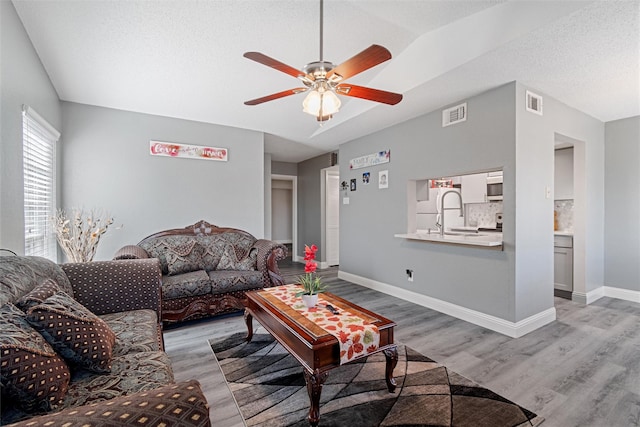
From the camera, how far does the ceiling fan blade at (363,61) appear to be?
5.43 feet

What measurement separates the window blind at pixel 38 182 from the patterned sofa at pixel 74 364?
1.11 meters

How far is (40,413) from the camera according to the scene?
95cm

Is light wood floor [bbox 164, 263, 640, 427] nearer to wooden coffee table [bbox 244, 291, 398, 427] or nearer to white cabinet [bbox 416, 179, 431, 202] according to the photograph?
wooden coffee table [bbox 244, 291, 398, 427]

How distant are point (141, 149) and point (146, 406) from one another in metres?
3.87

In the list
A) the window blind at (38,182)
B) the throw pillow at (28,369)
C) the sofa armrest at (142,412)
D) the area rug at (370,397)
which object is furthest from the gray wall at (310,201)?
the sofa armrest at (142,412)

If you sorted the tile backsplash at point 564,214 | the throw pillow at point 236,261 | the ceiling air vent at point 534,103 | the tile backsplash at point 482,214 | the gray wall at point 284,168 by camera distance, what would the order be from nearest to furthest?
the ceiling air vent at point 534,103
the throw pillow at point 236,261
the tile backsplash at point 564,214
the tile backsplash at point 482,214
the gray wall at point 284,168

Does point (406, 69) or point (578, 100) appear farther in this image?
point (578, 100)

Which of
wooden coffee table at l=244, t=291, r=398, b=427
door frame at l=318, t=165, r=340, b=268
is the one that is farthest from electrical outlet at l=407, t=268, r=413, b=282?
door frame at l=318, t=165, r=340, b=268

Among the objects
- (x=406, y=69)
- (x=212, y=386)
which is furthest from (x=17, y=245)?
(x=406, y=69)

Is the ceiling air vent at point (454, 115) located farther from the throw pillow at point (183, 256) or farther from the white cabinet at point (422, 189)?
the throw pillow at point (183, 256)

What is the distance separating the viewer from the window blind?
2.47m

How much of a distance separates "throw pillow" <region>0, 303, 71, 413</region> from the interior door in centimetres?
542

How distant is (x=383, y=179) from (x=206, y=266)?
9.11 feet

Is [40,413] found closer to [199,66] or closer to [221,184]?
[199,66]
